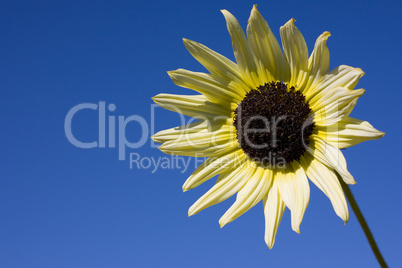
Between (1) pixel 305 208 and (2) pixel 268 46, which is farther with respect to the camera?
(2) pixel 268 46

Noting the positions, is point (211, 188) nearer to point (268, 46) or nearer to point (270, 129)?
point (270, 129)

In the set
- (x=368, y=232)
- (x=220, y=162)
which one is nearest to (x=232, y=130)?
(x=220, y=162)

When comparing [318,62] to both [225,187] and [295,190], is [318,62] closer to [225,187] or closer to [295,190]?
[295,190]

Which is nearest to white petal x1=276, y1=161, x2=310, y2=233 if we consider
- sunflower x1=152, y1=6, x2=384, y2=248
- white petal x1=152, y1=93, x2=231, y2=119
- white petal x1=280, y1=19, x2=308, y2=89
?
sunflower x1=152, y1=6, x2=384, y2=248

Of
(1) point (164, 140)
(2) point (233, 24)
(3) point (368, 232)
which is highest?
(2) point (233, 24)

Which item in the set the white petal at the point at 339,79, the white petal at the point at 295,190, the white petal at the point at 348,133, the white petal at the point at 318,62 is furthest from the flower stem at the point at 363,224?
the white petal at the point at 318,62

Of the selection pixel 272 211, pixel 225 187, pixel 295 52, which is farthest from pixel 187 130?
pixel 295 52

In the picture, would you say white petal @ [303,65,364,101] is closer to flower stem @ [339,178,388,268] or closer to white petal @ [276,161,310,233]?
white petal @ [276,161,310,233]
